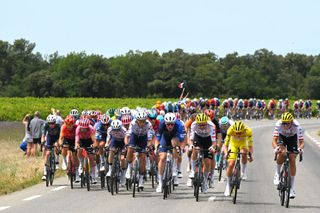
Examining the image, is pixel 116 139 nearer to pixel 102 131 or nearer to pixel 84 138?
pixel 102 131

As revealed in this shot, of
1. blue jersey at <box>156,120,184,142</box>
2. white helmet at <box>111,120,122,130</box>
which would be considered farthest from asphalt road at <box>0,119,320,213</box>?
white helmet at <box>111,120,122,130</box>

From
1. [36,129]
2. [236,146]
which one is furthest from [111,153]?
[36,129]

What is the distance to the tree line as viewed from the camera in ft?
450

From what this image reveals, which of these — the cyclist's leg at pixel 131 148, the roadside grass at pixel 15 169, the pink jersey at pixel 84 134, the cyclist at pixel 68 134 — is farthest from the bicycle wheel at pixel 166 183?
the roadside grass at pixel 15 169

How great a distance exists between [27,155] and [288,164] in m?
16.8

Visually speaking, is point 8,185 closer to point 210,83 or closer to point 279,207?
point 279,207

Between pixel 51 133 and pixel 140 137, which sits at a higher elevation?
pixel 140 137

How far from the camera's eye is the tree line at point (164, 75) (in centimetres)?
13725

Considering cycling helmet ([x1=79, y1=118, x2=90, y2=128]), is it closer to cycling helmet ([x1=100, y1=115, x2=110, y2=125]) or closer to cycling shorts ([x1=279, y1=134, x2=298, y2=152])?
cycling helmet ([x1=100, y1=115, x2=110, y2=125])

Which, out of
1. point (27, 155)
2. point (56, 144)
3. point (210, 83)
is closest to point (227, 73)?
point (210, 83)

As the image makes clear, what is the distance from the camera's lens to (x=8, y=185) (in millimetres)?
18516

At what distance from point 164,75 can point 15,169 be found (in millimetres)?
122036

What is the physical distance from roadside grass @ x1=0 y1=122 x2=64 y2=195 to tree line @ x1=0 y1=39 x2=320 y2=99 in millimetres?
96782

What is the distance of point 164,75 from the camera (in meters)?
144
